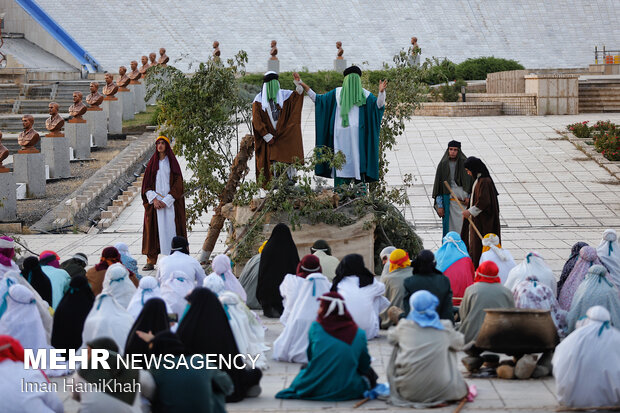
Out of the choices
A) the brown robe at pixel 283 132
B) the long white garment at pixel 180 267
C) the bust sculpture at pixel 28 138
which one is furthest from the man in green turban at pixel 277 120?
the bust sculpture at pixel 28 138

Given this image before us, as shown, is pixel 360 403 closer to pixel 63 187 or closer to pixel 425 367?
pixel 425 367

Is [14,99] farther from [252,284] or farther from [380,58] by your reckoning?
[252,284]

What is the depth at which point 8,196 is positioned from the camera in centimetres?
1374

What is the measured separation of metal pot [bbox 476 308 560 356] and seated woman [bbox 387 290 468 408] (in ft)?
2.04

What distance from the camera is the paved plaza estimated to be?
6336 millimetres

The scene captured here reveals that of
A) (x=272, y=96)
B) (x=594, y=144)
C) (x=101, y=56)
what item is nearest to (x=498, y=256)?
(x=272, y=96)

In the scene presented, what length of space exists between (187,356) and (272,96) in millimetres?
5953

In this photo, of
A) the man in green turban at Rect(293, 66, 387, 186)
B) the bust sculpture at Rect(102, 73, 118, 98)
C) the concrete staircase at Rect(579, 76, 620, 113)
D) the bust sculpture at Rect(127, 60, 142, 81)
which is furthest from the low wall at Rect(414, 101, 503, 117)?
the man in green turban at Rect(293, 66, 387, 186)

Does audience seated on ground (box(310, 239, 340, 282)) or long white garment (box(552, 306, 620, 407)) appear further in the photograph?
audience seated on ground (box(310, 239, 340, 282))

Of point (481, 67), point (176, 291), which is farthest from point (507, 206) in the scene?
point (481, 67)

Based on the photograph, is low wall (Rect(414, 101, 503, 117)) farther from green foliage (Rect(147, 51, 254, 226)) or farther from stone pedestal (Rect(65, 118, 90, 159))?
green foliage (Rect(147, 51, 254, 226))

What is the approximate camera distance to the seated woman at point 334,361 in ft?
20.1

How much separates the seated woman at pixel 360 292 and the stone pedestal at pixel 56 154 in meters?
9.48

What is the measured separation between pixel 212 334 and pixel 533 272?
294cm
